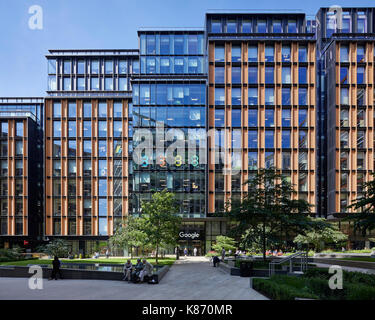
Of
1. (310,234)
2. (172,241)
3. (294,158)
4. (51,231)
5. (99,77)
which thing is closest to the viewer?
(172,241)

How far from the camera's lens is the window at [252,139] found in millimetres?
49812

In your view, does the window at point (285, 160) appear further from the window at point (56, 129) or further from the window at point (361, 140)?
the window at point (56, 129)

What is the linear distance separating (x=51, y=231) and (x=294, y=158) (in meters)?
44.0

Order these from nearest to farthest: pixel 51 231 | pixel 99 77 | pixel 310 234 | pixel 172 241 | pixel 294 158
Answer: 1. pixel 172 241
2. pixel 310 234
3. pixel 294 158
4. pixel 51 231
5. pixel 99 77

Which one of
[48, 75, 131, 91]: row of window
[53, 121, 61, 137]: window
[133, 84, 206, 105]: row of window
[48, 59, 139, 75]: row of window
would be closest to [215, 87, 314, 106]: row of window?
[133, 84, 206, 105]: row of window

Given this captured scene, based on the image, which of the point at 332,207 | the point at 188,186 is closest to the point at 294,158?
the point at 332,207

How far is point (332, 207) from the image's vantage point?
5012cm

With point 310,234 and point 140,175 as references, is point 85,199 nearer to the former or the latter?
point 140,175

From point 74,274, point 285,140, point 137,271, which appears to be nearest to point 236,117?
point 285,140

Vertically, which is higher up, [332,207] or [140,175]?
[140,175]

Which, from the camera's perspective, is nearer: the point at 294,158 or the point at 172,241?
the point at 172,241

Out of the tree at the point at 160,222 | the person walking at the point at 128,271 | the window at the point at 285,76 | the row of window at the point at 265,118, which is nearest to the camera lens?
the person walking at the point at 128,271

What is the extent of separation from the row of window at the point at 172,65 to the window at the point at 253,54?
401 inches

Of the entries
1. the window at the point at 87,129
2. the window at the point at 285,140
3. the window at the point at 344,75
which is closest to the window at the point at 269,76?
the window at the point at 285,140
